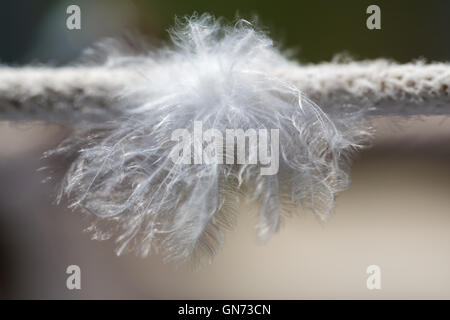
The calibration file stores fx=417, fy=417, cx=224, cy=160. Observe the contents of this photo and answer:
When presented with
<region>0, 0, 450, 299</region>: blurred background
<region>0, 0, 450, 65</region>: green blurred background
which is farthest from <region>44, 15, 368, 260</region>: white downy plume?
<region>0, 0, 450, 65</region>: green blurred background

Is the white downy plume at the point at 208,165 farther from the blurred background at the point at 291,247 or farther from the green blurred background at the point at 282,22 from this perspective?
the green blurred background at the point at 282,22

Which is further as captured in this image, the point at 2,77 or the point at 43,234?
the point at 43,234

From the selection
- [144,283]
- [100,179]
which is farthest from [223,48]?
[144,283]

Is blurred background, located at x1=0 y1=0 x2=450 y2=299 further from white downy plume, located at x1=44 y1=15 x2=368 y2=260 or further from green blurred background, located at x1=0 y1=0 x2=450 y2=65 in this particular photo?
green blurred background, located at x1=0 y1=0 x2=450 y2=65

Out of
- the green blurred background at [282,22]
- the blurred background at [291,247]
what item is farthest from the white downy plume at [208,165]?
the green blurred background at [282,22]

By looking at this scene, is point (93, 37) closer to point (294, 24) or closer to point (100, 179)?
point (294, 24)

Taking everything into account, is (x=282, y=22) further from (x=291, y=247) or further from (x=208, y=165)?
(x=208, y=165)
